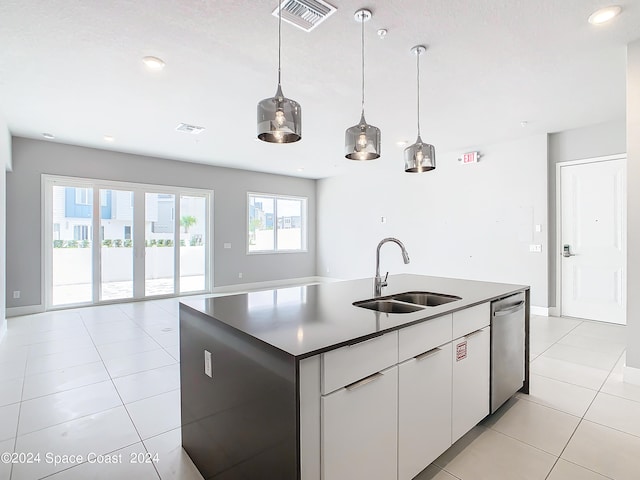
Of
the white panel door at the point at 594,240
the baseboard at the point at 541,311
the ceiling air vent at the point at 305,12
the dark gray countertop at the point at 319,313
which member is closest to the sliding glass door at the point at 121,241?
the dark gray countertop at the point at 319,313

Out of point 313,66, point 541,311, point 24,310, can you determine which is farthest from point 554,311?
point 24,310

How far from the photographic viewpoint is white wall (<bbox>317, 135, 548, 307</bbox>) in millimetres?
5348

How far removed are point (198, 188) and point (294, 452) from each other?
22.1ft

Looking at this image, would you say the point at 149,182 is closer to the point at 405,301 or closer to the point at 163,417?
the point at 163,417

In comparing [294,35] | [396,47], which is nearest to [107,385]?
[294,35]

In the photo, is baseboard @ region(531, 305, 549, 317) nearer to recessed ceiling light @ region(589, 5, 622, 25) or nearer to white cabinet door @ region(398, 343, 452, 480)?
recessed ceiling light @ region(589, 5, 622, 25)

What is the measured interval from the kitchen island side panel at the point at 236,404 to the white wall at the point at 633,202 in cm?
317

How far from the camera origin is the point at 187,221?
7.04 metres

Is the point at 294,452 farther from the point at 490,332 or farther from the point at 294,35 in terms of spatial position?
the point at 294,35

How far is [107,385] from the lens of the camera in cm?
287

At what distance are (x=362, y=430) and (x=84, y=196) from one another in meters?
6.46

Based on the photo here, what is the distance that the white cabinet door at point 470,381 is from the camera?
1916mm

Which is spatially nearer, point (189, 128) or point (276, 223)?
point (189, 128)

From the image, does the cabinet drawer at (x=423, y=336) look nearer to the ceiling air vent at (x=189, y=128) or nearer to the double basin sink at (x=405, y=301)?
the double basin sink at (x=405, y=301)
